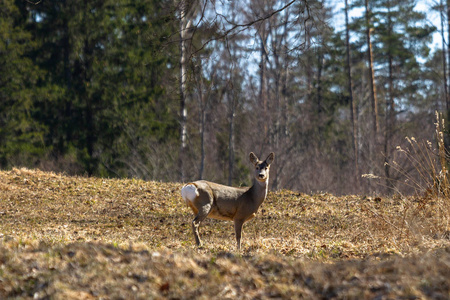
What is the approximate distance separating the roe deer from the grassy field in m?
0.45

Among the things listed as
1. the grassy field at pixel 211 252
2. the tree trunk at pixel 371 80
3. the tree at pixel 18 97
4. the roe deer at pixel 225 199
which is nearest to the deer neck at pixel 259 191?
the roe deer at pixel 225 199

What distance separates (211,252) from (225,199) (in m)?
1.63

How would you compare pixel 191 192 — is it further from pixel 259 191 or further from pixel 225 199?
pixel 259 191

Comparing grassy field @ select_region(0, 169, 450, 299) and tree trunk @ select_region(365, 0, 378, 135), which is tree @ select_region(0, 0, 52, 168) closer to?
grassy field @ select_region(0, 169, 450, 299)

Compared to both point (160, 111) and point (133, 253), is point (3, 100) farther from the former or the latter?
point (133, 253)

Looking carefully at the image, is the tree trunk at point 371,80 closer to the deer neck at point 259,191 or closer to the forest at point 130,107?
the forest at point 130,107

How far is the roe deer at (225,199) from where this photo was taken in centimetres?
891

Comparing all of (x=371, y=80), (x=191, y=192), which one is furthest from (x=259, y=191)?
(x=371, y=80)

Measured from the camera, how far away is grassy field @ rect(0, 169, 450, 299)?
5.05 metres

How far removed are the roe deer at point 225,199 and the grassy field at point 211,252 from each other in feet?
1.48

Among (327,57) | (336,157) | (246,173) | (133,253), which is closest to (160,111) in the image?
(246,173)

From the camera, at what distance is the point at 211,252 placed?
769 centimetres

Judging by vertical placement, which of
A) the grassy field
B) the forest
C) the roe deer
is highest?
the forest

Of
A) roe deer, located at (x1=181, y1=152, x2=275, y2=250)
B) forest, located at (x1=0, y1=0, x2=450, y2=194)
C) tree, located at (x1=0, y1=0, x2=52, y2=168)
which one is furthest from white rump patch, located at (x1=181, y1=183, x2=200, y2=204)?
tree, located at (x1=0, y1=0, x2=52, y2=168)
